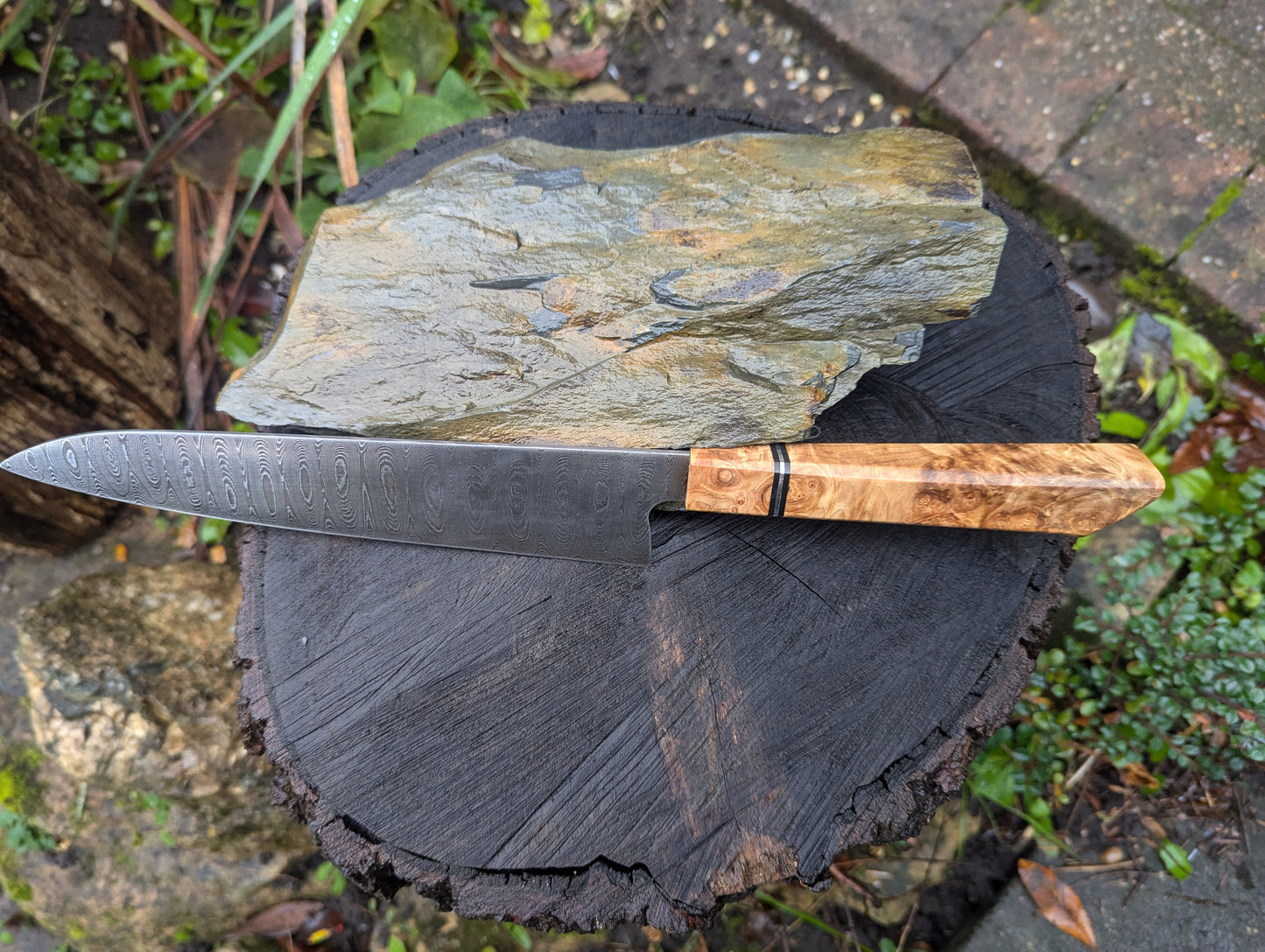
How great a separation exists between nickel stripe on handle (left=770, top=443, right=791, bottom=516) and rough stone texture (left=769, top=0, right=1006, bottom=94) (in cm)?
252

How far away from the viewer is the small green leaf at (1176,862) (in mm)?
2658

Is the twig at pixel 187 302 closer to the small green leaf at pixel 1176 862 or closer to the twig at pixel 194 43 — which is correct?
the twig at pixel 194 43

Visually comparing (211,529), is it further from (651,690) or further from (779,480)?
(779,480)

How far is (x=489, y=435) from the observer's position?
2.05 meters

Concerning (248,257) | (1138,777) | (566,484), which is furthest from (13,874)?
(1138,777)

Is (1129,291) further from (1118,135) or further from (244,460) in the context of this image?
(244,460)

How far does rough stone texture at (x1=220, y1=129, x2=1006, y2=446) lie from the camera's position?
1.98 metres

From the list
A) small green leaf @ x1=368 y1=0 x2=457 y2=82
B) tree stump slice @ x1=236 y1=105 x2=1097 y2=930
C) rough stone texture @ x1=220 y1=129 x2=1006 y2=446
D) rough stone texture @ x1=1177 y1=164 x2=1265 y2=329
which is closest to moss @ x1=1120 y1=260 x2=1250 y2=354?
rough stone texture @ x1=1177 y1=164 x2=1265 y2=329

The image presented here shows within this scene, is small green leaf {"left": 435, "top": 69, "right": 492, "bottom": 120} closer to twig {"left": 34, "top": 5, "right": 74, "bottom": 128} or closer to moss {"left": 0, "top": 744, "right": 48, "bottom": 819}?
twig {"left": 34, "top": 5, "right": 74, "bottom": 128}

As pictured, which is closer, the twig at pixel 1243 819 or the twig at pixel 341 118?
the twig at pixel 1243 819

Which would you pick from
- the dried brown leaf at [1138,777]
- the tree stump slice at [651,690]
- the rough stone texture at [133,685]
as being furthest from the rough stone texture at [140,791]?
the dried brown leaf at [1138,777]

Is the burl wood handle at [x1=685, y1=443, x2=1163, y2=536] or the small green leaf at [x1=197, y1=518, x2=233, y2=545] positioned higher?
the burl wood handle at [x1=685, y1=443, x2=1163, y2=536]

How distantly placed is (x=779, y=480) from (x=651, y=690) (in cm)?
61

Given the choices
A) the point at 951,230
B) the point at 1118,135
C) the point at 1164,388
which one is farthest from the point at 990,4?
the point at 951,230
